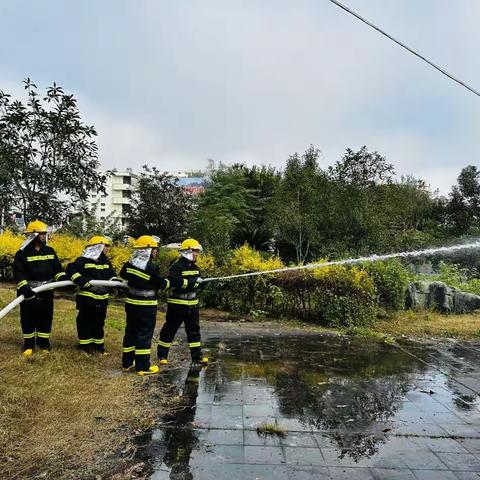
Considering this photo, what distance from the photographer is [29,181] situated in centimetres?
943

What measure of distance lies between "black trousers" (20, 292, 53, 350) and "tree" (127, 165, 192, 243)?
13.4 meters

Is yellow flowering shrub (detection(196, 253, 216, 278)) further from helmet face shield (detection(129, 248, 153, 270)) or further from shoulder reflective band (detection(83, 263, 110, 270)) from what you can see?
helmet face shield (detection(129, 248, 153, 270))

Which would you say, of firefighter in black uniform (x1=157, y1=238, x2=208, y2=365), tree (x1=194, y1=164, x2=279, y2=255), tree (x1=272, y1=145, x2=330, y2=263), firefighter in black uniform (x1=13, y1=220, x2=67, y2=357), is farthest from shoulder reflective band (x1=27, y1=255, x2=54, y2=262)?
tree (x1=194, y1=164, x2=279, y2=255)

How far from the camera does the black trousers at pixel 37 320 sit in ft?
22.5

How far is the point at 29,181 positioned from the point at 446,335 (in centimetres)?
884

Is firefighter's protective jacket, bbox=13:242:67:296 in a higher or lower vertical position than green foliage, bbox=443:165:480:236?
lower

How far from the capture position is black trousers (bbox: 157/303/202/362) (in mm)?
7125

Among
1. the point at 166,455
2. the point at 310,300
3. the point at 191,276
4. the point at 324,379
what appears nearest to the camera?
the point at 166,455

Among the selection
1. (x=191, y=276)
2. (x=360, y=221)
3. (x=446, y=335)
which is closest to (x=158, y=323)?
(x=191, y=276)

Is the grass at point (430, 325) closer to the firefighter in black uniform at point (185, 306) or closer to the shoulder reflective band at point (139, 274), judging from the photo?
the firefighter in black uniform at point (185, 306)

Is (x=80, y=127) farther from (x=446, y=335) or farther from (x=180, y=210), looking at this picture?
(x=180, y=210)

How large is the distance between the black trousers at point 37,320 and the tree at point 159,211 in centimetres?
1343

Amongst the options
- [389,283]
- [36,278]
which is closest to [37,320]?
[36,278]

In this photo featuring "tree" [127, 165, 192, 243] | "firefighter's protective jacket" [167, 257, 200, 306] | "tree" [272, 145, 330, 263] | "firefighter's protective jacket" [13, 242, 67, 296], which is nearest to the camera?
"firefighter's protective jacket" [13, 242, 67, 296]
